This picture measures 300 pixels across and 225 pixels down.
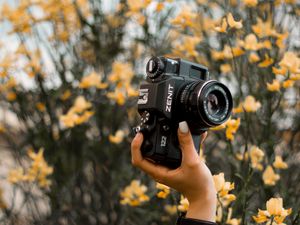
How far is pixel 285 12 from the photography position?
1893 mm

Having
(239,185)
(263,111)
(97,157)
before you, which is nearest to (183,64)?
(239,185)

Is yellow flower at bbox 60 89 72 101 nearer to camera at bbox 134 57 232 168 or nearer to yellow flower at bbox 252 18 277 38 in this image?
yellow flower at bbox 252 18 277 38

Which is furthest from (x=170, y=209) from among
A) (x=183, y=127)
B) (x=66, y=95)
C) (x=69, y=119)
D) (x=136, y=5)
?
(x=183, y=127)

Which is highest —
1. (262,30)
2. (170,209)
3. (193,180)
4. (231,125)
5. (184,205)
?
(262,30)

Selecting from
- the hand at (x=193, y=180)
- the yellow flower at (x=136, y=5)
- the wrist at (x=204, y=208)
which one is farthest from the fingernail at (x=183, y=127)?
the yellow flower at (x=136, y=5)

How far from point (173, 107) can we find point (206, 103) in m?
0.08

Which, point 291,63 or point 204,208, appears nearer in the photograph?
point 204,208

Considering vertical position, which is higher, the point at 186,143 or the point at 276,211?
the point at 186,143

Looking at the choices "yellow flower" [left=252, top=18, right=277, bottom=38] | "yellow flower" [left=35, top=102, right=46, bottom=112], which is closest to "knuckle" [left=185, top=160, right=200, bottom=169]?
"yellow flower" [left=252, top=18, right=277, bottom=38]

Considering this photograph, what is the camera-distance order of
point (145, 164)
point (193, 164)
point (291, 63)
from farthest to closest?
point (291, 63)
point (145, 164)
point (193, 164)

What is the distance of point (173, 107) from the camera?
1.12 m

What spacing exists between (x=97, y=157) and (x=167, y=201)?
388 millimetres

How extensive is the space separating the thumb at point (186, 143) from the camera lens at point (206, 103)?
47mm

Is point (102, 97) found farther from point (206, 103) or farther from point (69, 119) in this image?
point (206, 103)
